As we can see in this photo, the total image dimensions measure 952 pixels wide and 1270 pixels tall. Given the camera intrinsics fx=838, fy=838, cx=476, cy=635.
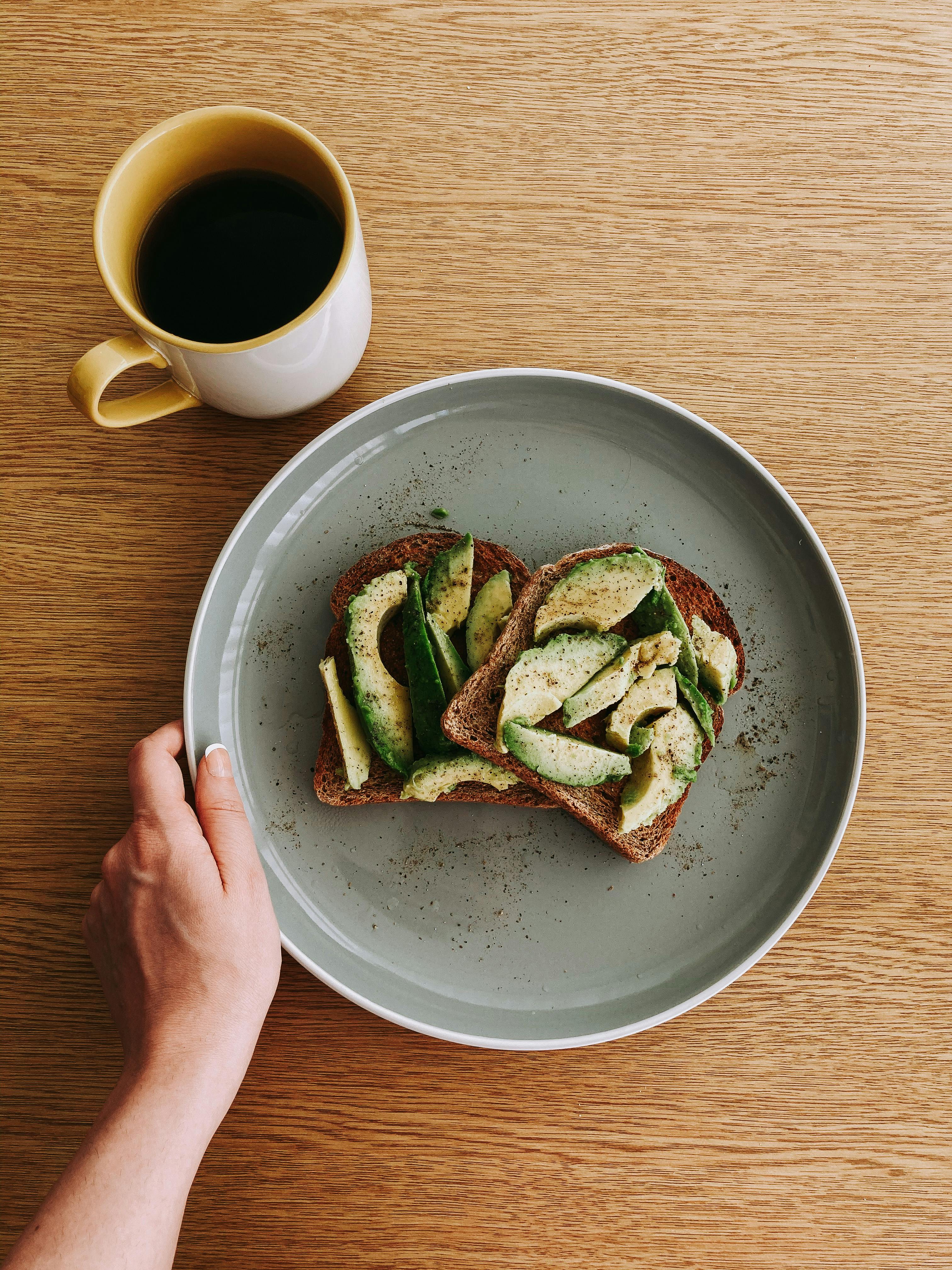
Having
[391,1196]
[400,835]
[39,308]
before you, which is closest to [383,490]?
[400,835]

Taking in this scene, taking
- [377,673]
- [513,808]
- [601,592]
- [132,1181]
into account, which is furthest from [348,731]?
[132,1181]

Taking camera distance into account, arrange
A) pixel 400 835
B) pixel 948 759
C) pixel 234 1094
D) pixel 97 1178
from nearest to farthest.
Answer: pixel 97 1178 < pixel 234 1094 < pixel 400 835 < pixel 948 759

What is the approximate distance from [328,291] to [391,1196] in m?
1.45

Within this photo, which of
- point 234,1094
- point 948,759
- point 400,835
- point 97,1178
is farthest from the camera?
point 948,759

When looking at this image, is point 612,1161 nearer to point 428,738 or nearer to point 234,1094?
point 234,1094

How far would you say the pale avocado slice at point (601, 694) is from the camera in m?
1.33

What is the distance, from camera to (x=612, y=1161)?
4.73ft

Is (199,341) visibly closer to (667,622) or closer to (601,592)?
(601,592)

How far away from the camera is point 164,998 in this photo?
1.23 m

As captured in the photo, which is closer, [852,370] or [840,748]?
[840,748]

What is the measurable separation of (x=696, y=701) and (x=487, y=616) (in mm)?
366

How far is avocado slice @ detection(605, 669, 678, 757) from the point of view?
1.34 m

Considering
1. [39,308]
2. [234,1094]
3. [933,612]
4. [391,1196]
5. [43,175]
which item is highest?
[43,175]

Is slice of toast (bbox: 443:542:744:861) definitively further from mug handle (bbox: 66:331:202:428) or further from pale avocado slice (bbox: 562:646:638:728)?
mug handle (bbox: 66:331:202:428)
